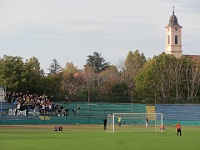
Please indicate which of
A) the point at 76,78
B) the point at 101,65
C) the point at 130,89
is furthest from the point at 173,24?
the point at 130,89

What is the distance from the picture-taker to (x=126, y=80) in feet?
445

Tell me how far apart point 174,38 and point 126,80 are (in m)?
52.3

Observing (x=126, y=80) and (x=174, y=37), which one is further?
(x=174, y=37)

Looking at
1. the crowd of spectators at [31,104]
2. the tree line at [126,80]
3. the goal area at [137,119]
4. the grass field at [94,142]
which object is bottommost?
the grass field at [94,142]

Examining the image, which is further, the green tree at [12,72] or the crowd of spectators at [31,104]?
the green tree at [12,72]

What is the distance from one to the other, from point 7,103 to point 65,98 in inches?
498

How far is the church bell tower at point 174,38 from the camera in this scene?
18238 cm

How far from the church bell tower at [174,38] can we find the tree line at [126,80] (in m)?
26.2

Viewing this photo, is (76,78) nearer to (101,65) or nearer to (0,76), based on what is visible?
(101,65)

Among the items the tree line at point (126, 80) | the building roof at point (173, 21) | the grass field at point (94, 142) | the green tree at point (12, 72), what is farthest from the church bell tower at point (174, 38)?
the grass field at point (94, 142)

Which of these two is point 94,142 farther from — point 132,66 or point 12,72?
point 132,66

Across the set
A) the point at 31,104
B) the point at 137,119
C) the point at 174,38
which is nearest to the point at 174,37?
the point at 174,38

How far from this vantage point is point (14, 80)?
9788 cm

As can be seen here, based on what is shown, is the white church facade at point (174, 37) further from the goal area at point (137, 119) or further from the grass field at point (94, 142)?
the grass field at point (94, 142)
